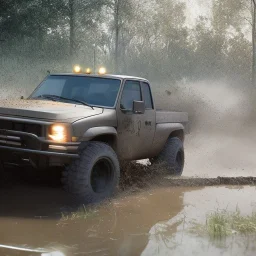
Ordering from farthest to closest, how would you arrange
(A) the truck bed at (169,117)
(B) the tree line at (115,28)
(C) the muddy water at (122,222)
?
1. (B) the tree line at (115,28)
2. (A) the truck bed at (169,117)
3. (C) the muddy water at (122,222)

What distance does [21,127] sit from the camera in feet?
19.6

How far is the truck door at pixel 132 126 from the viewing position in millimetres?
7084

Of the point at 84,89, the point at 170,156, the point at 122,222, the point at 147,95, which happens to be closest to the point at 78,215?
the point at 122,222

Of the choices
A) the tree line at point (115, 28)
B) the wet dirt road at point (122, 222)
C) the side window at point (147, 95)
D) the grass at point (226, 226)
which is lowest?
the wet dirt road at point (122, 222)

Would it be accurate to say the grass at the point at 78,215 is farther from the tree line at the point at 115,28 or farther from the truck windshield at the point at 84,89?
the tree line at the point at 115,28

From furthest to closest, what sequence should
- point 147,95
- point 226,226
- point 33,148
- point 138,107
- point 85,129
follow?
1. point 147,95
2. point 138,107
3. point 85,129
4. point 33,148
5. point 226,226

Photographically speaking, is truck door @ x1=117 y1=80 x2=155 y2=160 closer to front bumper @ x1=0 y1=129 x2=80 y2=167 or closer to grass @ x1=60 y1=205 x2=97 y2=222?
front bumper @ x1=0 y1=129 x2=80 y2=167

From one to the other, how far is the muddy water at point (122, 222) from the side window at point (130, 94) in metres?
1.38

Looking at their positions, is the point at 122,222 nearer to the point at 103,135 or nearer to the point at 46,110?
the point at 103,135

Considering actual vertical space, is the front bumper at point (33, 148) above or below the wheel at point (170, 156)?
above

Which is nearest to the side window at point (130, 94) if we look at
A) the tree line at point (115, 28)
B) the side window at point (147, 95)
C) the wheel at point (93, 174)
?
the side window at point (147, 95)

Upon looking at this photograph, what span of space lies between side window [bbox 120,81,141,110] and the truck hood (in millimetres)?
649

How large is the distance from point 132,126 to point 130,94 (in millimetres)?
603

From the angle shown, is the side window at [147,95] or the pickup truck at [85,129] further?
the side window at [147,95]
